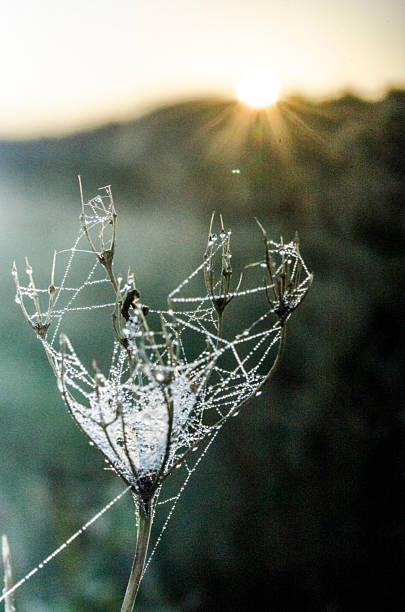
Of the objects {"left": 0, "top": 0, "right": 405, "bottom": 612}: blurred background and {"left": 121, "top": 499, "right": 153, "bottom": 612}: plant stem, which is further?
{"left": 0, "top": 0, "right": 405, "bottom": 612}: blurred background

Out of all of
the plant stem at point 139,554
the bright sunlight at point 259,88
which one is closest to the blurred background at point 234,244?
the bright sunlight at point 259,88

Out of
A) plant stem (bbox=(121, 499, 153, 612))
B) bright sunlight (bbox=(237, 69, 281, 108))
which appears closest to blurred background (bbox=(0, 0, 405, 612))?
bright sunlight (bbox=(237, 69, 281, 108))

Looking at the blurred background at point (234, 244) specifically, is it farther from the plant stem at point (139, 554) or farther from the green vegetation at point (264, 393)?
the plant stem at point (139, 554)

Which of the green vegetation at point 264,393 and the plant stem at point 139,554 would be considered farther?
the green vegetation at point 264,393

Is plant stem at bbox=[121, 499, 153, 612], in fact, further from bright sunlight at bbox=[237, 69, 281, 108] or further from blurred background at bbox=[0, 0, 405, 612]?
bright sunlight at bbox=[237, 69, 281, 108]

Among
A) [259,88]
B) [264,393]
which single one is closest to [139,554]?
[264,393]

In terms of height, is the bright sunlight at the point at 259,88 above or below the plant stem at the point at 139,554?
above

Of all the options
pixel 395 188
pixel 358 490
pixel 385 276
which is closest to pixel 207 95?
pixel 395 188
